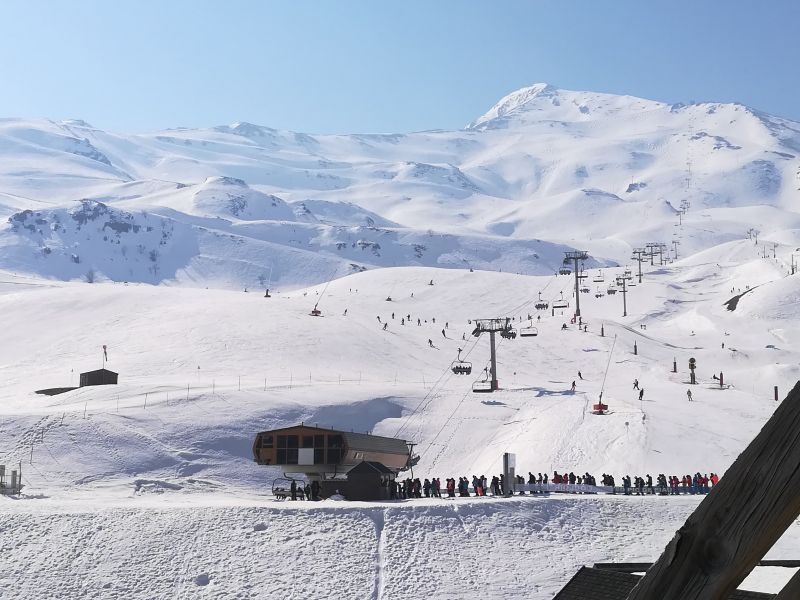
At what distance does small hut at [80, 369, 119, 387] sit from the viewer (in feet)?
235

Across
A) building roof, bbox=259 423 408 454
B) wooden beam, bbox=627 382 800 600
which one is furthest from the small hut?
wooden beam, bbox=627 382 800 600

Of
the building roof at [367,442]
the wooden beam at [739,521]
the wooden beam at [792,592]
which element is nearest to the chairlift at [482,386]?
the building roof at [367,442]

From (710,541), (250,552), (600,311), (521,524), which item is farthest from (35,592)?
(600,311)

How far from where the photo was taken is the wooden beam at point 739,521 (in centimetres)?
295

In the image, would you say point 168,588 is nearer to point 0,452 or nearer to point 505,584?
point 505,584

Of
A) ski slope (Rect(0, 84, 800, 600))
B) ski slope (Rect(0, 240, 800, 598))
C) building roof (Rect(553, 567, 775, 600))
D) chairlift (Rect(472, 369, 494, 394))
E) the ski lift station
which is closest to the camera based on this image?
building roof (Rect(553, 567, 775, 600))

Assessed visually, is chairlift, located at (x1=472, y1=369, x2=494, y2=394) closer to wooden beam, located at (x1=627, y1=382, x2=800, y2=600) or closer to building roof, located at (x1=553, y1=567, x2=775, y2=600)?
building roof, located at (x1=553, y1=567, x2=775, y2=600)

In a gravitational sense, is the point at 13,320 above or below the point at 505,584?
above

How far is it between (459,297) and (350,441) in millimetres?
95368

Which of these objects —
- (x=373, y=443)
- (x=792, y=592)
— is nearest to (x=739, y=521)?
(x=792, y=592)

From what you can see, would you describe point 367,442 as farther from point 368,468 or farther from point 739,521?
point 739,521

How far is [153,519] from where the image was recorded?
3388 cm

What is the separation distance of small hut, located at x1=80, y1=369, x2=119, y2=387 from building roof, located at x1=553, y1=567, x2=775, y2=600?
5831 centimetres

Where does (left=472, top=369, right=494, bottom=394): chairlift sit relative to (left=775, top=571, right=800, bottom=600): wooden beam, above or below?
below
